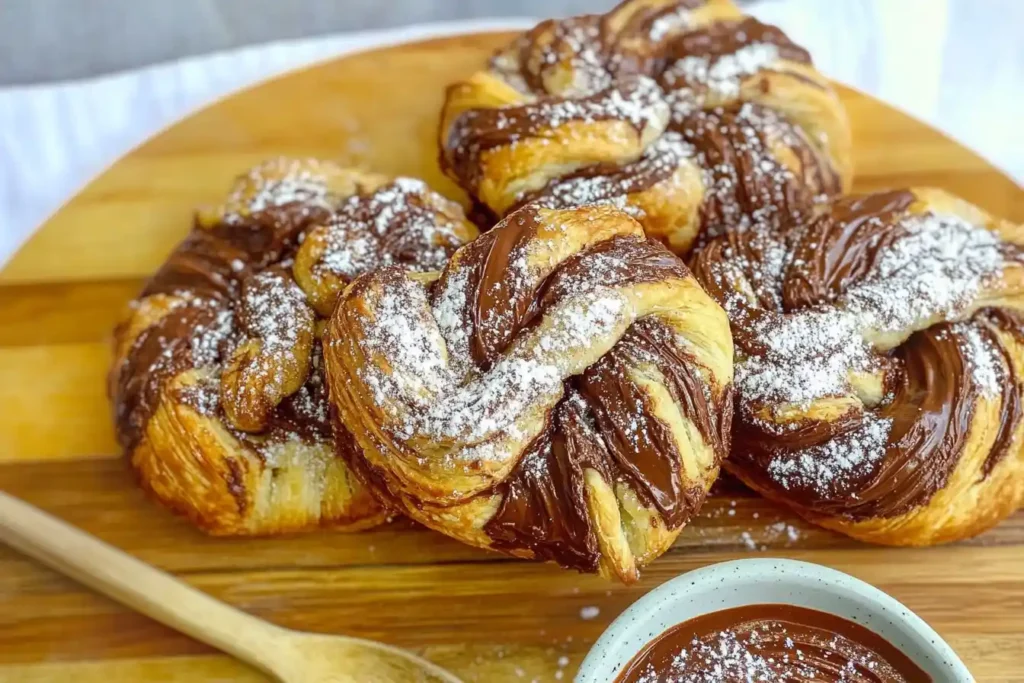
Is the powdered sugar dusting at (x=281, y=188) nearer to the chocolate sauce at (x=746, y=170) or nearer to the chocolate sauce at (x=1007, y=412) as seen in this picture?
the chocolate sauce at (x=746, y=170)

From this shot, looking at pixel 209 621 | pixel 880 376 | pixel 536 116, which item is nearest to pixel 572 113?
pixel 536 116

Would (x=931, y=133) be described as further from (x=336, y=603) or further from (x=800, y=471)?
(x=336, y=603)

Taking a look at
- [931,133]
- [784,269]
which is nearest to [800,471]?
[784,269]

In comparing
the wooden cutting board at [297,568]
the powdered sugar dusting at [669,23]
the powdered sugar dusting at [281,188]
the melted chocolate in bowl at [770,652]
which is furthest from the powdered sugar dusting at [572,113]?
the melted chocolate in bowl at [770,652]

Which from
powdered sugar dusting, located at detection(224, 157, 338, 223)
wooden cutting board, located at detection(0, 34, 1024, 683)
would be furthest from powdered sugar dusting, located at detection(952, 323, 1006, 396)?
powdered sugar dusting, located at detection(224, 157, 338, 223)

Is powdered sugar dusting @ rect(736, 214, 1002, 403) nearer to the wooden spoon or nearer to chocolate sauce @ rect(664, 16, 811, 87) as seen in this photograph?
chocolate sauce @ rect(664, 16, 811, 87)

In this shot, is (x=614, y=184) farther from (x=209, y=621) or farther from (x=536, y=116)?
(x=209, y=621)
